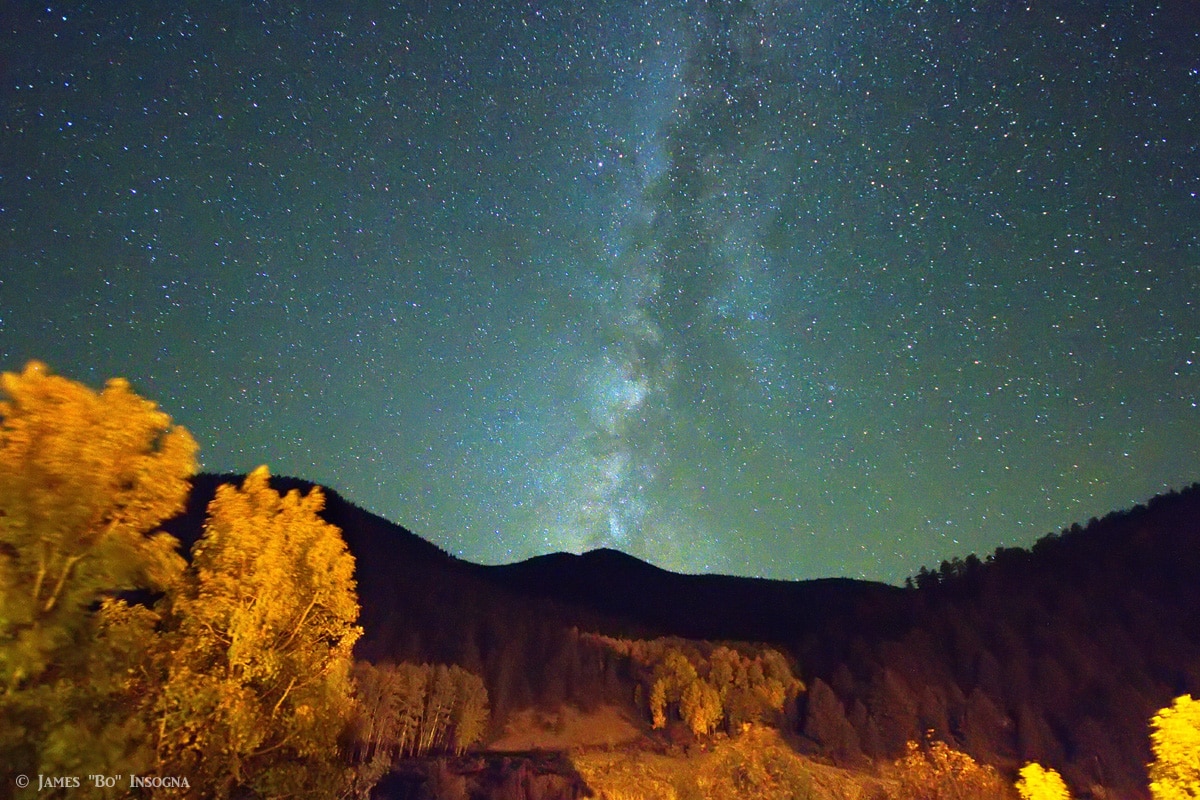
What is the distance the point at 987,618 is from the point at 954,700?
34543mm

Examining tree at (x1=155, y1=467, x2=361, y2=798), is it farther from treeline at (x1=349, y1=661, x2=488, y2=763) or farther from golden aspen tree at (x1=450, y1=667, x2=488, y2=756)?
golden aspen tree at (x1=450, y1=667, x2=488, y2=756)

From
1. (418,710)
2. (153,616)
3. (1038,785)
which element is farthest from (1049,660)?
(153,616)

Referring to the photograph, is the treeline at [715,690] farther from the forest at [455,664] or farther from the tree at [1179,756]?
the tree at [1179,756]

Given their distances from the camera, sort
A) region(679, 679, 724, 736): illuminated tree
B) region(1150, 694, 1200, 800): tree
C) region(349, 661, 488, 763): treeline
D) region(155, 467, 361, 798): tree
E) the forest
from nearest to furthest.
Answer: the forest → region(155, 467, 361, 798): tree → region(1150, 694, 1200, 800): tree → region(349, 661, 488, 763): treeline → region(679, 679, 724, 736): illuminated tree

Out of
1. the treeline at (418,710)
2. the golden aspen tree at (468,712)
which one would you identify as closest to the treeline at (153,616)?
the treeline at (418,710)

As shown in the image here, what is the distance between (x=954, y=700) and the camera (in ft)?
317

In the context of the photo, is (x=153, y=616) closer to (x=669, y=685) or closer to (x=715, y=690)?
(x=715, y=690)

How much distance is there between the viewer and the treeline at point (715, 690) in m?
100

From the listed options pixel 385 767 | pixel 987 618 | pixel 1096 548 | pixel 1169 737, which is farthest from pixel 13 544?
pixel 1096 548

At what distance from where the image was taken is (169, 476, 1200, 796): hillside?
86375 millimetres

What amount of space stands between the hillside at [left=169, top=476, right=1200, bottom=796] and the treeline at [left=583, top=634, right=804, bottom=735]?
3.53 metres

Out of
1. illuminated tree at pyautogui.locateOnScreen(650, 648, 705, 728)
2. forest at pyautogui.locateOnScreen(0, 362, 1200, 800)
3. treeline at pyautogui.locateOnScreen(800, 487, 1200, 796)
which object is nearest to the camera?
forest at pyautogui.locateOnScreen(0, 362, 1200, 800)

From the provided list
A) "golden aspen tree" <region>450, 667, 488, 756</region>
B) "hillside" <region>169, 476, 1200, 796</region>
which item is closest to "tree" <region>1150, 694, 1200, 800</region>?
"hillside" <region>169, 476, 1200, 796</region>

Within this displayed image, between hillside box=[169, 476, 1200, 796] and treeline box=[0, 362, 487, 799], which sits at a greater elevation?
hillside box=[169, 476, 1200, 796]
